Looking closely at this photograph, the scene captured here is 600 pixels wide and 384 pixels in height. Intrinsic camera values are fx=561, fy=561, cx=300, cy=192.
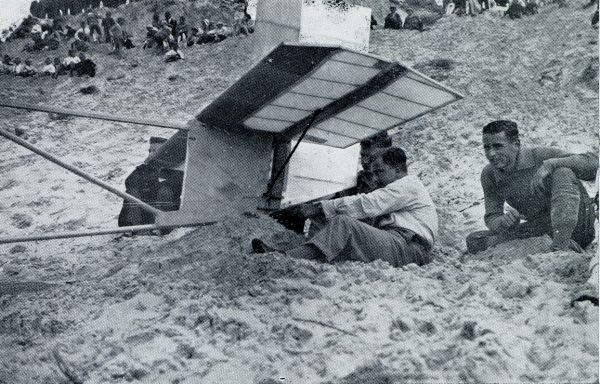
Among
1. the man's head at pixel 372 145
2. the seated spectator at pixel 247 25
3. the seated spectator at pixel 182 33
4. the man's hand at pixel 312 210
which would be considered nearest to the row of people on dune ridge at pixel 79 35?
the seated spectator at pixel 182 33

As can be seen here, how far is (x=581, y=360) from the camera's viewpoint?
1981mm

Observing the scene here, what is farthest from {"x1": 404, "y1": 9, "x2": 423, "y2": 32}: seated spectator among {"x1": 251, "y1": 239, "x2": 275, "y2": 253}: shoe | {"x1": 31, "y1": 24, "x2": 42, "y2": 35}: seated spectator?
{"x1": 31, "y1": 24, "x2": 42, "y2": 35}: seated spectator

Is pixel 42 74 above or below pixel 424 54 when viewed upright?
below

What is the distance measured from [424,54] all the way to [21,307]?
926 centimetres

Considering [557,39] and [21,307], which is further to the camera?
[557,39]

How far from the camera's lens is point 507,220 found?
391 centimetres

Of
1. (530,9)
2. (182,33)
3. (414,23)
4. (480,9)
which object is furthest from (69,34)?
(530,9)

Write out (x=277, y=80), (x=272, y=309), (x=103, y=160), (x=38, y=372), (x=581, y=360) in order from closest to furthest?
(x=581, y=360)
(x=38, y=372)
(x=272, y=309)
(x=277, y=80)
(x=103, y=160)

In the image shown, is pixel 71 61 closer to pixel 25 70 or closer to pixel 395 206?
pixel 25 70

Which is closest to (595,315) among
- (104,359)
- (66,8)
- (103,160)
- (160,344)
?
(160,344)

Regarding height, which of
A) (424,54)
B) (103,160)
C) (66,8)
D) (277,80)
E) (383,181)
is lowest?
(103,160)

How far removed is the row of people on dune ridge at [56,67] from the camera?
14048 mm

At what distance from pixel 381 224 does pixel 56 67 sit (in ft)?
43.1

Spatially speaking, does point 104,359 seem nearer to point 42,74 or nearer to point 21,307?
point 21,307
